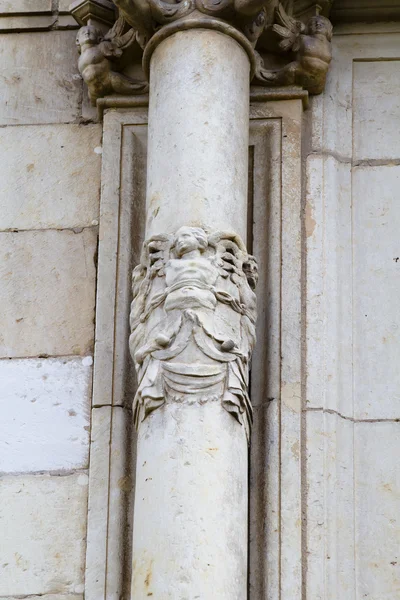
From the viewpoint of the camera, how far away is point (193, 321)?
469 centimetres

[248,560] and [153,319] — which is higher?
[153,319]

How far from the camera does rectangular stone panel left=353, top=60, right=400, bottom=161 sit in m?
5.44

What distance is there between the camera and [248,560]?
15.7 ft

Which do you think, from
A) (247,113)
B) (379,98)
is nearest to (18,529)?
(247,113)

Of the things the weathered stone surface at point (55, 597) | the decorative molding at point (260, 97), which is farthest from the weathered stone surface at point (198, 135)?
the weathered stone surface at point (55, 597)

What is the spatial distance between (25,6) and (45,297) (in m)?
1.07

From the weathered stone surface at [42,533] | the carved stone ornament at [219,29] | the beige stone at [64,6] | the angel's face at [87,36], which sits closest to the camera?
the weathered stone surface at [42,533]

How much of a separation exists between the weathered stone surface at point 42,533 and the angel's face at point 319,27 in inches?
62.8

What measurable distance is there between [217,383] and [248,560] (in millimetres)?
528

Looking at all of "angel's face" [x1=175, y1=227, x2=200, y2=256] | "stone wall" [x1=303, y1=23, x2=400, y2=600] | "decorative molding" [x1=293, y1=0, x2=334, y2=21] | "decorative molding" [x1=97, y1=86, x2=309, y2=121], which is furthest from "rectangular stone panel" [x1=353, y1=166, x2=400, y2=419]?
"angel's face" [x1=175, y1=227, x2=200, y2=256]

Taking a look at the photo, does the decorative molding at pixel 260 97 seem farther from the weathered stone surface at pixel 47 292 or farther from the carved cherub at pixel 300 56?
the weathered stone surface at pixel 47 292

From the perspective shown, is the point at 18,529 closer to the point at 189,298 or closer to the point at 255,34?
the point at 189,298

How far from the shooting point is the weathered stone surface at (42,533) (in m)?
4.90

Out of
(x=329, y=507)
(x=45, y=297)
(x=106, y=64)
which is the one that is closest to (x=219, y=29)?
(x=106, y=64)
